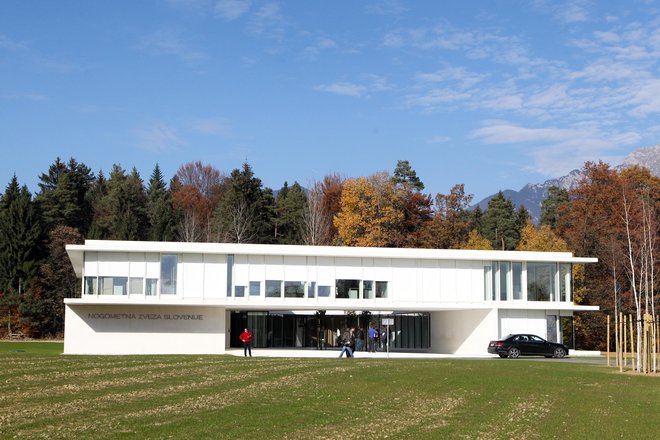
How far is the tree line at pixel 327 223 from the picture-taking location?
241ft

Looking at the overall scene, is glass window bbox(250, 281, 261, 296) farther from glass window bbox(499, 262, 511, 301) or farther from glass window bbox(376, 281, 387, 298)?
glass window bbox(499, 262, 511, 301)

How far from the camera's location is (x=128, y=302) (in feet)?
173

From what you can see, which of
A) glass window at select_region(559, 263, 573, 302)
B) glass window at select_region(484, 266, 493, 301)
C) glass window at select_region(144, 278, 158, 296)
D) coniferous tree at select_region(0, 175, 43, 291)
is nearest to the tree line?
coniferous tree at select_region(0, 175, 43, 291)

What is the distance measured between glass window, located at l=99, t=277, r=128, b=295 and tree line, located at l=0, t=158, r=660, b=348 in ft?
101

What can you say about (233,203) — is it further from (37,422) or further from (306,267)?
(37,422)

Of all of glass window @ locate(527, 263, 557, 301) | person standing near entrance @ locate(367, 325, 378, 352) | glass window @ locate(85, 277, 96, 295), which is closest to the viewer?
glass window @ locate(85, 277, 96, 295)

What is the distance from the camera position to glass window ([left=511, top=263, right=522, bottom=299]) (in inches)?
2282

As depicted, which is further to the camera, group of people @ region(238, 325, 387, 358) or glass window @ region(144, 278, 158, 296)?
group of people @ region(238, 325, 387, 358)

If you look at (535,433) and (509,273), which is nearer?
(535,433)

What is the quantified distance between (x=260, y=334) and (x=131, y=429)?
161 feet

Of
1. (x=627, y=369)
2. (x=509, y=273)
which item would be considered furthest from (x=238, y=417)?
(x=509, y=273)

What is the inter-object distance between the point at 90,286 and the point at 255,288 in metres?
10.3

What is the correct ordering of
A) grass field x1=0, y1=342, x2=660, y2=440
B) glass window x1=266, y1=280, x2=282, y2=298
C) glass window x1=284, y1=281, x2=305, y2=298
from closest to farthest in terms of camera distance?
grass field x1=0, y1=342, x2=660, y2=440 < glass window x1=266, y1=280, x2=282, y2=298 < glass window x1=284, y1=281, x2=305, y2=298

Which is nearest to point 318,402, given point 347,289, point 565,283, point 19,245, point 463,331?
point 347,289
